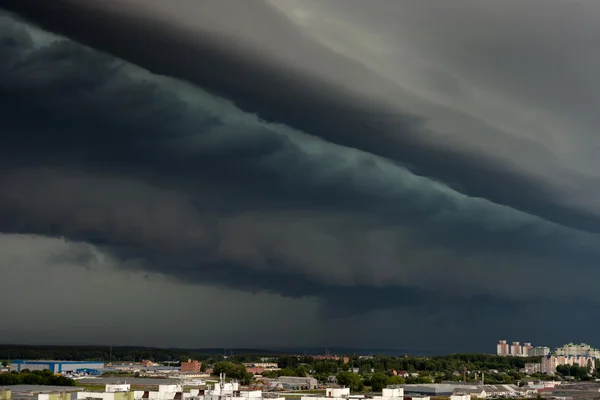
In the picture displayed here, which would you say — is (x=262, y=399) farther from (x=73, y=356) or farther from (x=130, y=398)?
(x=73, y=356)

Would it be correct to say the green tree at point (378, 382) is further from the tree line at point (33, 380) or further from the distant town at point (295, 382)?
the tree line at point (33, 380)

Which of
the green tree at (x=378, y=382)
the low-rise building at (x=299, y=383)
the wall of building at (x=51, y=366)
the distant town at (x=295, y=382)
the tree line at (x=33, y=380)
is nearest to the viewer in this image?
the distant town at (x=295, y=382)

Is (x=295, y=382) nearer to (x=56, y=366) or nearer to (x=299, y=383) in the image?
(x=299, y=383)

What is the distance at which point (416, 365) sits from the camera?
133375 millimetres

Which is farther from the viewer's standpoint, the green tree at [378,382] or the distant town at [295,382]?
the green tree at [378,382]

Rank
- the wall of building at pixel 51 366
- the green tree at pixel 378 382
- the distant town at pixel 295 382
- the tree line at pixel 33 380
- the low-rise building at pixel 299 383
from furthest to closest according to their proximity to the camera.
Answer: the wall of building at pixel 51 366 < the low-rise building at pixel 299 383 < the green tree at pixel 378 382 < the tree line at pixel 33 380 < the distant town at pixel 295 382

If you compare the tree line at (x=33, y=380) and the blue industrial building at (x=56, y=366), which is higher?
the tree line at (x=33, y=380)

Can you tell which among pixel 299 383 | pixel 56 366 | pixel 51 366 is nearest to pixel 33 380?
pixel 299 383

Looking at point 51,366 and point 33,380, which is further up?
point 33,380

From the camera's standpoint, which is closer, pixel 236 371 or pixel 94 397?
pixel 94 397

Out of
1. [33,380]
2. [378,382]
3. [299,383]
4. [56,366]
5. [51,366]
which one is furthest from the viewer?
[56,366]

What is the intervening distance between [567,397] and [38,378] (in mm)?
46255

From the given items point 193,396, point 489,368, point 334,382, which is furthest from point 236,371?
point 489,368

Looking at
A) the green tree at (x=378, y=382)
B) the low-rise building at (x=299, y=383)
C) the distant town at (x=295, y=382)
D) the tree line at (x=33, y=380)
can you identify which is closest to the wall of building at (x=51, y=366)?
the distant town at (x=295, y=382)
